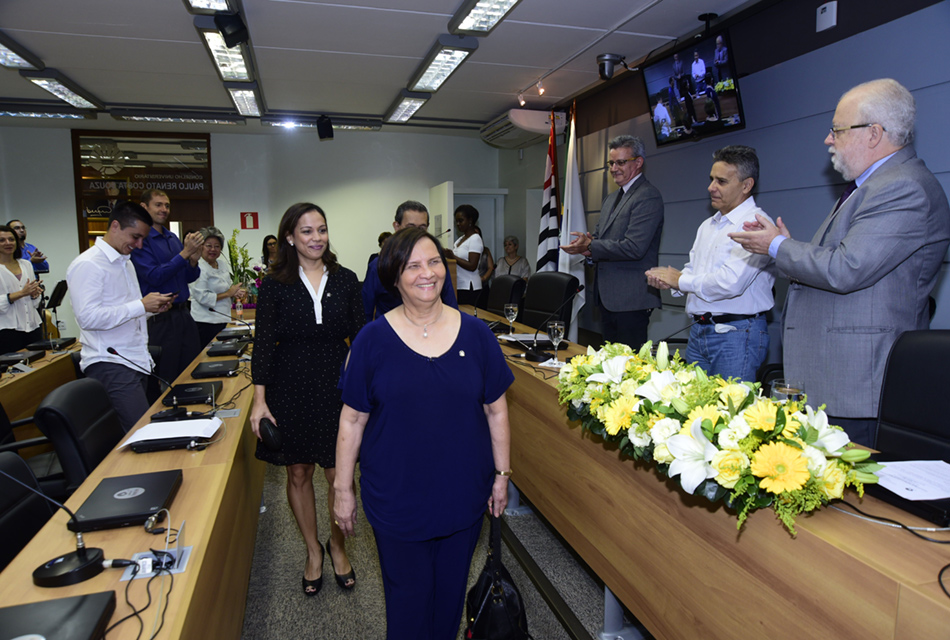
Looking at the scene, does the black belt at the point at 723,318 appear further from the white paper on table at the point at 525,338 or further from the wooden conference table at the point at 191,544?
the wooden conference table at the point at 191,544

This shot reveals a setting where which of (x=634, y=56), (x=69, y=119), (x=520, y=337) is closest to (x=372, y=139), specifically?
(x=69, y=119)

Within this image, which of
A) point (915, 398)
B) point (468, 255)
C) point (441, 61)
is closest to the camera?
point (915, 398)

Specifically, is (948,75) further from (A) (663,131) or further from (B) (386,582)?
(B) (386,582)

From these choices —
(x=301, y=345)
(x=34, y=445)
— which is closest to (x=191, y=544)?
(x=301, y=345)

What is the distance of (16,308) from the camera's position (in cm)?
441

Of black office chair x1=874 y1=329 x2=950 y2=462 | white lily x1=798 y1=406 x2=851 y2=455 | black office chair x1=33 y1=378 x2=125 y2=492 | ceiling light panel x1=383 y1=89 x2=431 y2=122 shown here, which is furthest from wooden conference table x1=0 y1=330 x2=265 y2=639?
ceiling light panel x1=383 y1=89 x2=431 y2=122

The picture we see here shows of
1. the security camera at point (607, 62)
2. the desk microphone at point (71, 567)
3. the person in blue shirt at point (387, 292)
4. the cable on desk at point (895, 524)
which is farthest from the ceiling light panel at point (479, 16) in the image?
the desk microphone at point (71, 567)

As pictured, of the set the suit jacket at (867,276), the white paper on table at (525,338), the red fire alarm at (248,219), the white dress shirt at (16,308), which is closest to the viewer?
the suit jacket at (867,276)

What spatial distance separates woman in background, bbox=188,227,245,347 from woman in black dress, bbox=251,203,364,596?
270 cm

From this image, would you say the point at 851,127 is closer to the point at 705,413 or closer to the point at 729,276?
the point at 729,276

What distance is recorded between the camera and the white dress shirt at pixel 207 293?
186 inches

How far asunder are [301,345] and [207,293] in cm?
296

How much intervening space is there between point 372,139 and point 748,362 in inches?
285

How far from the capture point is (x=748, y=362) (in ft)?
8.29
